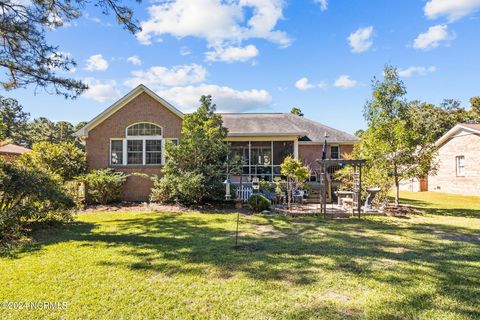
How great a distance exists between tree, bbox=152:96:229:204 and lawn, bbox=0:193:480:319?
4.41 meters

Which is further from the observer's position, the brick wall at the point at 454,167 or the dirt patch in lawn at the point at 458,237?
the brick wall at the point at 454,167

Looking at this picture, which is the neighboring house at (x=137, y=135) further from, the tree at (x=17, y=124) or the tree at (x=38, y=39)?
the tree at (x=17, y=124)

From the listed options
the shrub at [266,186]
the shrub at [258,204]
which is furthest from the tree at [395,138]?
the shrub at [258,204]

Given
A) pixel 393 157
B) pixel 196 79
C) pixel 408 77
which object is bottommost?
pixel 393 157

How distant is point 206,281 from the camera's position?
4.72m

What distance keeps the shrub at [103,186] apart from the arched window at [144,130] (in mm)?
2577

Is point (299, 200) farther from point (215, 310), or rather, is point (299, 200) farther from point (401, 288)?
point (215, 310)

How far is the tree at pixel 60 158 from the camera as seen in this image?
1485cm

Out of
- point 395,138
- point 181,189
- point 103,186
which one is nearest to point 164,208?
point 181,189

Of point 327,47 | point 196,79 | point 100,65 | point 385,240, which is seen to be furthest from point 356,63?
point 100,65

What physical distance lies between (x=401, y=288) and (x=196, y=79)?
61.9 ft

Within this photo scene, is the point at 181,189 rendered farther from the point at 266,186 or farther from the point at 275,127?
the point at 275,127

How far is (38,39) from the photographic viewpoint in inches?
384

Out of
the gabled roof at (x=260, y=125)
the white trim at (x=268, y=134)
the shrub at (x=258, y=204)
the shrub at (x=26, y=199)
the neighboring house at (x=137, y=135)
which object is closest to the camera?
the shrub at (x=26, y=199)
